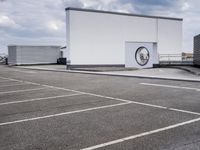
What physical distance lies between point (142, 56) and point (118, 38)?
4.47 metres

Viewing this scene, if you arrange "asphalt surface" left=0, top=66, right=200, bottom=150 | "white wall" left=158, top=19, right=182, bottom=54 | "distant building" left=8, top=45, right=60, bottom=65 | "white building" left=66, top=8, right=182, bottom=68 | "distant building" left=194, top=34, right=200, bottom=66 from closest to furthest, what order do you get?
1. "asphalt surface" left=0, top=66, right=200, bottom=150
2. "distant building" left=194, top=34, right=200, bottom=66
3. "white building" left=66, top=8, right=182, bottom=68
4. "white wall" left=158, top=19, right=182, bottom=54
5. "distant building" left=8, top=45, right=60, bottom=65

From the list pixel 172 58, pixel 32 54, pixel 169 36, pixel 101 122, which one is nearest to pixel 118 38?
pixel 169 36

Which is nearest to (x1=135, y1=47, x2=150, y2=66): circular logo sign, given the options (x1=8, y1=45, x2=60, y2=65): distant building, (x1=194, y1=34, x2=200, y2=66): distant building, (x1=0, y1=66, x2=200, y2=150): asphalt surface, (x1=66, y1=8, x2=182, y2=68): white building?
(x1=66, y1=8, x2=182, y2=68): white building

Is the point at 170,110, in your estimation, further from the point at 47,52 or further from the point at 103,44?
the point at 47,52

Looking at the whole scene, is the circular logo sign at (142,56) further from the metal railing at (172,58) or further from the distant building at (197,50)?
the distant building at (197,50)

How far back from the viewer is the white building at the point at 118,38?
30.9 meters

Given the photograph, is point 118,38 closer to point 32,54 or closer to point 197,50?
point 197,50

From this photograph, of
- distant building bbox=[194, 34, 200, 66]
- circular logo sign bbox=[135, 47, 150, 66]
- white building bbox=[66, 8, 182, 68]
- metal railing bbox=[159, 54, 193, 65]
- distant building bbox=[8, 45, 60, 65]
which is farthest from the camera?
distant building bbox=[8, 45, 60, 65]

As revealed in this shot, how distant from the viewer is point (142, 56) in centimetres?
3634

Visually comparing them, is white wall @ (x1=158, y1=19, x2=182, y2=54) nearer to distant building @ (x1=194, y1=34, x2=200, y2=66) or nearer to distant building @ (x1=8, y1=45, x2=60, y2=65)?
distant building @ (x1=194, y1=34, x2=200, y2=66)

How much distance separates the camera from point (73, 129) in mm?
6617

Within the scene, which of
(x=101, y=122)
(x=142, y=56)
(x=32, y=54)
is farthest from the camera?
(x=32, y=54)

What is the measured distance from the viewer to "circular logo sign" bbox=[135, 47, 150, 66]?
117 ft

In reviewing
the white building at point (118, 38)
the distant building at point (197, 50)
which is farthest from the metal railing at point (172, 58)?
the distant building at point (197, 50)
